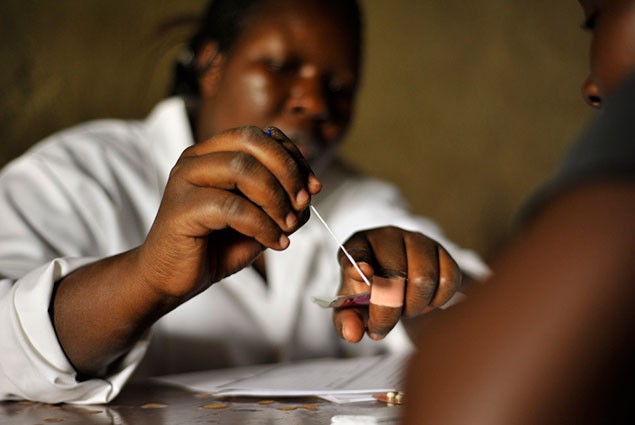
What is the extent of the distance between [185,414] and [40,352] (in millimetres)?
162

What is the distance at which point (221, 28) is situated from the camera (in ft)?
4.24

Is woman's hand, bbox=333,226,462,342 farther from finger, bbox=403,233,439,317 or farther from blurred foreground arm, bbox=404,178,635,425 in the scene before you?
blurred foreground arm, bbox=404,178,635,425

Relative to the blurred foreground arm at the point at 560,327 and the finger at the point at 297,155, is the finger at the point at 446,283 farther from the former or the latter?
the blurred foreground arm at the point at 560,327

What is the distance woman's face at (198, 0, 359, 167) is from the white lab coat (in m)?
0.11

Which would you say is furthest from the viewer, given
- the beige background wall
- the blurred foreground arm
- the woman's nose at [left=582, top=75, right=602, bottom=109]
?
the beige background wall

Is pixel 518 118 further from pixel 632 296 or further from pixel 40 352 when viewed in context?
pixel 632 296

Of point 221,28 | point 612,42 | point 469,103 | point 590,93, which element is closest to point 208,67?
point 221,28

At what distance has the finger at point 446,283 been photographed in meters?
0.73

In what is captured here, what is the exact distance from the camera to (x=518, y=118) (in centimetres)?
222

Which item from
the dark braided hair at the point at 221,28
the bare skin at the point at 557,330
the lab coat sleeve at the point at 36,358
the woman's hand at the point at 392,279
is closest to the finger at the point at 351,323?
the woman's hand at the point at 392,279

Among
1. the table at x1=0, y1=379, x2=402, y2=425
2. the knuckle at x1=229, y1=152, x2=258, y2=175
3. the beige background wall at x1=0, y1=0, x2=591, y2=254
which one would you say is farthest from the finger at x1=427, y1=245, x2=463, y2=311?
the beige background wall at x1=0, y1=0, x2=591, y2=254

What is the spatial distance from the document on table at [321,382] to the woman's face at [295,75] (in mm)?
369

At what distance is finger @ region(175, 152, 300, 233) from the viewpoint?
1.92 feet

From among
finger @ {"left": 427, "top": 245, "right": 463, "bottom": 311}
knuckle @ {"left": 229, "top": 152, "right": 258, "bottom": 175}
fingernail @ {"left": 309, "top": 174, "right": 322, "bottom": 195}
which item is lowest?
finger @ {"left": 427, "top": 245, "right": 463, "bottom": 311}
